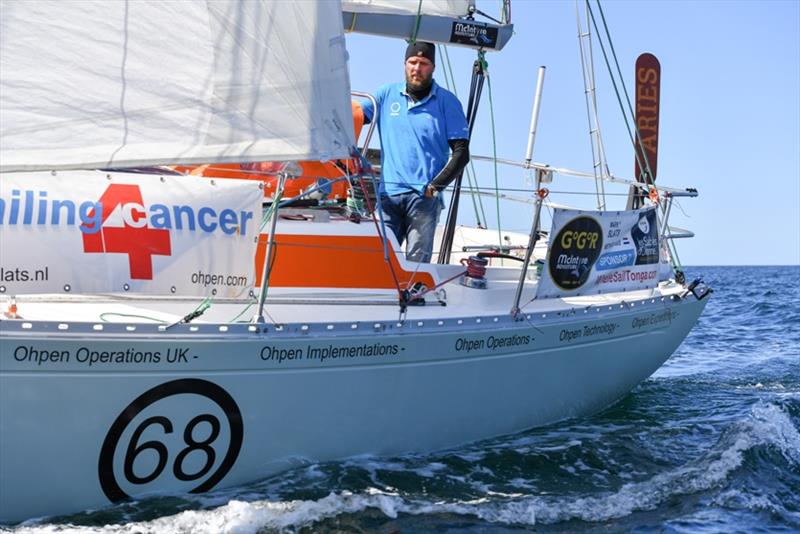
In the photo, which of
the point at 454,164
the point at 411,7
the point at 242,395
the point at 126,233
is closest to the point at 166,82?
the point at 126,233

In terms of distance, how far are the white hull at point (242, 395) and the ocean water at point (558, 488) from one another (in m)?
0.12

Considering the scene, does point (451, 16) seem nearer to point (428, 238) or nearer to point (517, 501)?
point (428, 238)

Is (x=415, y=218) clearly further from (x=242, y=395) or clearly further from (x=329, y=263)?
(x=242, y=395)

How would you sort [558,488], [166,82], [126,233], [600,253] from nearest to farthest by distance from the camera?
[166,82], [126,233], [558,488], [600,253]

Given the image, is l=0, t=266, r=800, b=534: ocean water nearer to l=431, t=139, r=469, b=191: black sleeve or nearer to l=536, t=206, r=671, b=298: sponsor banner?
l=536, t=206, r=671, b=298: sponsor banner

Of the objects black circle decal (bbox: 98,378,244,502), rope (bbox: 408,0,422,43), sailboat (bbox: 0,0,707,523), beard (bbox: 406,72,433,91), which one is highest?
rope (bbox: 408,0,422,43)

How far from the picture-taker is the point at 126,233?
15.8 feet

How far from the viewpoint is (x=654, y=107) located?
376 inches

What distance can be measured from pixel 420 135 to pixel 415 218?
22.7 inches

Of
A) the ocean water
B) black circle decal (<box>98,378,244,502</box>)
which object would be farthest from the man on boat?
black circle decal (<box>98,378,244,502</box>)

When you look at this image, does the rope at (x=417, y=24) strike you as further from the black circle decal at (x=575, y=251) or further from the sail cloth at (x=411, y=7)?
the black circle decal at (x=575, y=251)

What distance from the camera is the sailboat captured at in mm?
4566

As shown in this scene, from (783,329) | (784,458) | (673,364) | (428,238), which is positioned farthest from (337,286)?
(783,329)

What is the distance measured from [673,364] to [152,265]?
8.16 metres
